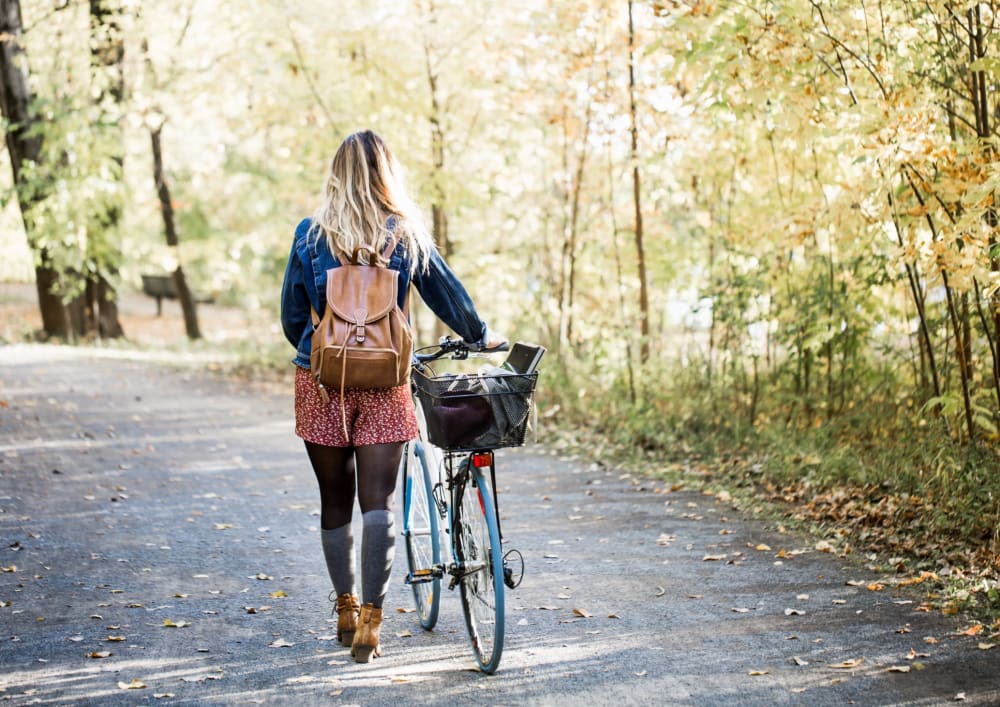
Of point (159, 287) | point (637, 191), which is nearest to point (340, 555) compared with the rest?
point (637, 191)

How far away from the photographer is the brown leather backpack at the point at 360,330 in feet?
13.5

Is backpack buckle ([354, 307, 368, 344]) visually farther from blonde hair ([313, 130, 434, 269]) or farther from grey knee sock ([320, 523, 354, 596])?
grey knee sock ([320, 523, 354, 596])

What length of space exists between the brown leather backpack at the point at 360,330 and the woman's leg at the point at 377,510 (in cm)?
30

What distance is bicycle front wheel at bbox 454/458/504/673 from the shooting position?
164 inches

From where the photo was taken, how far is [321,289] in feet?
13.8

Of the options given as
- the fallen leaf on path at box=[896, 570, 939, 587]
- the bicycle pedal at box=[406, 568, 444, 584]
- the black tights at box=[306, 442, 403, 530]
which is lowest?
the fallen leaf on path at box=[896, 570, 939, 587]

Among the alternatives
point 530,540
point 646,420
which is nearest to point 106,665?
point 530,540

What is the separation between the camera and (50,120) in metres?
19.8

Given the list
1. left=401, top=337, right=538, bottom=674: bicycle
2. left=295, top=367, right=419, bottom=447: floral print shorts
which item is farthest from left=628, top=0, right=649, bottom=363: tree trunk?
left=295, top=367, right=419, bottom=447: floral print shorts

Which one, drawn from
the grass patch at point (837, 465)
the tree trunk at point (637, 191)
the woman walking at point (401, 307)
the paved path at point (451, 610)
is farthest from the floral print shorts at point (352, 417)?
the tree trunk at point (637, 191)

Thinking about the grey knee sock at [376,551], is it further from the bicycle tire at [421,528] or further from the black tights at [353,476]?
the bicycle tire at [421,528]

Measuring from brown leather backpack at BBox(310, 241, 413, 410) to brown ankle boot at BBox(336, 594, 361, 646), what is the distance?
3.30ft

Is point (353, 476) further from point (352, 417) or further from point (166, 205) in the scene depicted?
point (166, 205)

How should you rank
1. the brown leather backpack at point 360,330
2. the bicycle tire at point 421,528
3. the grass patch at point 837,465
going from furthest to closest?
the grass patch at point 837,465 < the bicycle tire at point 421,528 < the brown leather backpack at point 360,330
